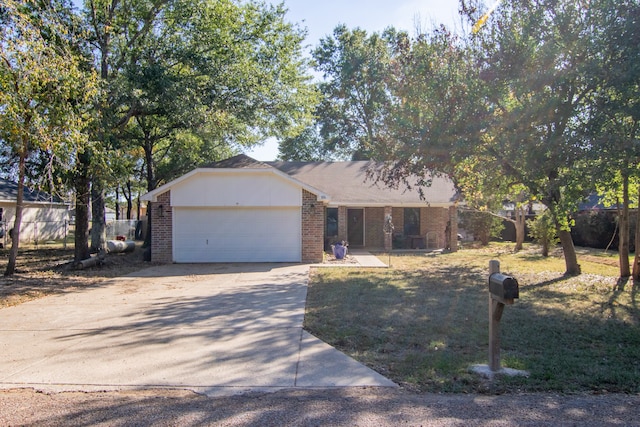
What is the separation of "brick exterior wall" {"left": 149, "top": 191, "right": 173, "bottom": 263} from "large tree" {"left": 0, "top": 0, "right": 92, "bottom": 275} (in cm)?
474

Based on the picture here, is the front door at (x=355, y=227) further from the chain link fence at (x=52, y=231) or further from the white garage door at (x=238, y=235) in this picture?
the chain link fence at (x=52, y=231)

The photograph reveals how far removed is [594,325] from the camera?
7.26 m

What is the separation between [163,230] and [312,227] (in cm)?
520

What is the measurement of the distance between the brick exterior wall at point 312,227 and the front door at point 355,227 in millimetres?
5970

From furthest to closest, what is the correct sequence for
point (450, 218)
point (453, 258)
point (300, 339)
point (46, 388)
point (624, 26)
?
point (450, 218)
point (453, 258)
point (624, 26)
point (300, 339)
point (46, 388)

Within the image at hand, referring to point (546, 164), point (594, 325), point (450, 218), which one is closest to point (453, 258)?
point (450, 218)

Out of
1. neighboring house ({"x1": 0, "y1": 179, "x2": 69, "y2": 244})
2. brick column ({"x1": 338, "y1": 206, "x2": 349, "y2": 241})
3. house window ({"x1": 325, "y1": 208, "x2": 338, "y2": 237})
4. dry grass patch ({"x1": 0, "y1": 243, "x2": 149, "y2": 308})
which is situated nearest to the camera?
dry grass patch ({"x1": 0, "y1": 243, "x2": 149, "y2": 308})

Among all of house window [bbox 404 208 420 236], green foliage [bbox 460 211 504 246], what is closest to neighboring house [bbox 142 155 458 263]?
house window [bbox 404 208 420 236]

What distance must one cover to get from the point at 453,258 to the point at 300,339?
41.6 ft

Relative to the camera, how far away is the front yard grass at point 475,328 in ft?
16.1

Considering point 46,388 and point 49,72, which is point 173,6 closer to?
point 49,72

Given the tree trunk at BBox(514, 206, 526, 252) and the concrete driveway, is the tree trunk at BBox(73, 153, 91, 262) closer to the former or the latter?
the concrete driveway

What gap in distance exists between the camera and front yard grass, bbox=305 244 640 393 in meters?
4.92

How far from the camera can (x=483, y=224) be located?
24.0m
